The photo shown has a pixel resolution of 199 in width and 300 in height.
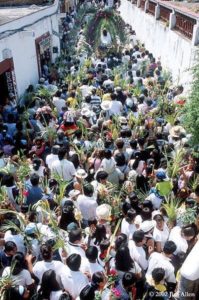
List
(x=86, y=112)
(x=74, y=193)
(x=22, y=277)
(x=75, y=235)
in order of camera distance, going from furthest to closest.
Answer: (x=86, y=112), (x=74, y=193), (x=75, y=235), (x=22, y=277)

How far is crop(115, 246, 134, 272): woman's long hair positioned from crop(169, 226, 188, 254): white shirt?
60 cm

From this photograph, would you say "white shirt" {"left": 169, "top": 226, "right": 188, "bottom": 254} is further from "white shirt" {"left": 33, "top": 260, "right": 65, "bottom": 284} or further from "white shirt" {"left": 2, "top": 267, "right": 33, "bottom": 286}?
"white shirt" {"left": 2, "top": 267, "right": 33, "bottom": 286}

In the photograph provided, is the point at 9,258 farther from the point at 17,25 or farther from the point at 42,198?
the point at 17,25

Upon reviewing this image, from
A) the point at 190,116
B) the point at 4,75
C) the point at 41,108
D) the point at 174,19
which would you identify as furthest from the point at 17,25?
the point at 190,116

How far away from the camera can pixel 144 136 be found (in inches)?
293

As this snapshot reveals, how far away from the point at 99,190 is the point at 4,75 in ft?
20.4

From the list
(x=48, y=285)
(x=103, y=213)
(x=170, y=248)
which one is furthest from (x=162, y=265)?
(x=48, y=285)

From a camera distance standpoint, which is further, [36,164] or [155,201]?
[36,164]

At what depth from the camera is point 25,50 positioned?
38.0ft

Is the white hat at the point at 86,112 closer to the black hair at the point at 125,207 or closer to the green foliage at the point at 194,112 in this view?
the green foliage at the point at 194,112

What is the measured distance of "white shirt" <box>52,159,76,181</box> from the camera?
6281mm

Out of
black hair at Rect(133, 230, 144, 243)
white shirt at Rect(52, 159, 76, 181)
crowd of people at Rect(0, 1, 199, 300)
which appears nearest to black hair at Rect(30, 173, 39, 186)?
crowd of people at Rect(0, 1, 199, 300)

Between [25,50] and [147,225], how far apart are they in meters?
8.28

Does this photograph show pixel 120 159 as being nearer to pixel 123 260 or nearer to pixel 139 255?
pixel 139 255
